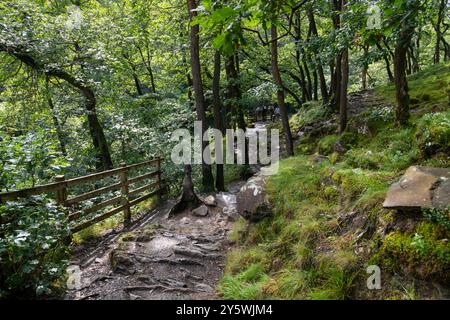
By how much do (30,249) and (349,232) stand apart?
4000 mm

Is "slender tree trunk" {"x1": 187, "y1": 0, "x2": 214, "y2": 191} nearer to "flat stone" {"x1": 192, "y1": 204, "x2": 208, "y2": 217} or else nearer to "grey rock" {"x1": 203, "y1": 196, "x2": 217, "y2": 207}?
"grey rock" {"x1": 203, "y1": 196, "x2": 217, "y2": 207}

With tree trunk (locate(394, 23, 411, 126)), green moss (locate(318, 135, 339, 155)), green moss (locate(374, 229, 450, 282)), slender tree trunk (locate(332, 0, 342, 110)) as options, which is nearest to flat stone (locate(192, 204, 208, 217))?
green moss (locate(318, 135, 339, 155))

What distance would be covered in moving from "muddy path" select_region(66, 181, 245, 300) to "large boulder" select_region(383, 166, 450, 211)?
2724 mm

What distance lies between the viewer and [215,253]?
575 cm

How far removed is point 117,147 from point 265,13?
1066 cm

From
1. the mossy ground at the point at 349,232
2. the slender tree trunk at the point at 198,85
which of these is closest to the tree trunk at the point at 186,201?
the slender tree trunk at the point at 198,85

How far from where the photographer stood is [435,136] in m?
4.68

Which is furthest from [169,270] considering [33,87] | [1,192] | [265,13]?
[33,87]

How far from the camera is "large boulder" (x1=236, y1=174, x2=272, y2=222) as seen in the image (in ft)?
19.3

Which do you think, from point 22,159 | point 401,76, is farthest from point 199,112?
point 22,159

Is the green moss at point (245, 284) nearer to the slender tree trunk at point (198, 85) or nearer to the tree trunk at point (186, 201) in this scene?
the tree trunk at point (186, 201)

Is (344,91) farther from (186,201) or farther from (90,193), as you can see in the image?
(90,193)

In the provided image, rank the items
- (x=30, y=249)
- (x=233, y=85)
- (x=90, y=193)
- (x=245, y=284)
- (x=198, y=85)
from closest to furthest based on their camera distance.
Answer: (x=30, y=249), (x=245, y=284), (x=90, y=193), (x=198, y=85), (x=233, y=85)
